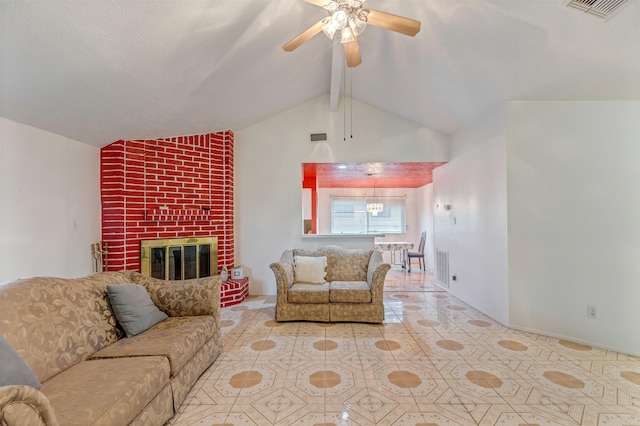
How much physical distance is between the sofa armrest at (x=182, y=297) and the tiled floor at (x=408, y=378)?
1.67 feet

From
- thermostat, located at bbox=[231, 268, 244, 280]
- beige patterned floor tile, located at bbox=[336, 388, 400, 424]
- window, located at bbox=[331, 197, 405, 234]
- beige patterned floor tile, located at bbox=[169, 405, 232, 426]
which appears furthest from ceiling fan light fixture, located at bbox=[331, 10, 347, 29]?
window, located at bbox=[331, 197, 405, 234]

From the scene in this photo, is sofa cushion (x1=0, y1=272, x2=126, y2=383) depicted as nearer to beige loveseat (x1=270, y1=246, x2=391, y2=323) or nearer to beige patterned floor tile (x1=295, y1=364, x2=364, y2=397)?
beige patterned floor tile (x1=295, y1=364, x2=364, y2=397)

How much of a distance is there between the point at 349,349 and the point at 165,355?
1.60m

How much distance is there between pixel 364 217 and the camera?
804 cm

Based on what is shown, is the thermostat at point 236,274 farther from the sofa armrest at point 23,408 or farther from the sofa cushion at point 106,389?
the sofa armrest at point 23,408

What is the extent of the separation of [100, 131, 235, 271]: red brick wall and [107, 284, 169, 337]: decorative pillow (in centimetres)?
172

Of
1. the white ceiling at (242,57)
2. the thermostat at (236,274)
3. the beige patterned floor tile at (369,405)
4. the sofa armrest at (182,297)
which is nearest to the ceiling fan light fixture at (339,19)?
the white ceiling at (242,57)

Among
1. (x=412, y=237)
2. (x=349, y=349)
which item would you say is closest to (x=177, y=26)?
(x=349, y=349)

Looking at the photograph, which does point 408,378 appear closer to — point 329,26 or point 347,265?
point 347,265

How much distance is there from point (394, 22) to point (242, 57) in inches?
64.4

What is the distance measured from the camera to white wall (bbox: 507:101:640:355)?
265cm

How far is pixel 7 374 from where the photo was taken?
1157 mm

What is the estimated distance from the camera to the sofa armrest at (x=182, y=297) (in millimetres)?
2352

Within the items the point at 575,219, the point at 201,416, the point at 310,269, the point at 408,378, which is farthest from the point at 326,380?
the point at 575,219
